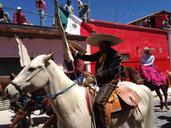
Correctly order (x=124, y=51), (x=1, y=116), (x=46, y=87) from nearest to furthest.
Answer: (x=46, y=87) < (x=1, y=116) < (x=124, y=51)

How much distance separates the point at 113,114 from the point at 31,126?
16.3 ft

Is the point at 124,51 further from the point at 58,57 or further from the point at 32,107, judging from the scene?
the point at 32,107

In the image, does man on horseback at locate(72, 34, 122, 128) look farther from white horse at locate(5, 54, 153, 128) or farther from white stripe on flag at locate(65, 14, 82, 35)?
white stripe on flag at locate(65, 14, 82, 35)

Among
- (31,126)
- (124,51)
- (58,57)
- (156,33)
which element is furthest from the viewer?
(156,33)

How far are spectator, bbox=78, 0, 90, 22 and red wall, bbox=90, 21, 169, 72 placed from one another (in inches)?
20.0

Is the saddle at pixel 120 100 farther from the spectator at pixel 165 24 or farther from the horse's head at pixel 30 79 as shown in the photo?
the spectator at pixel 165 24

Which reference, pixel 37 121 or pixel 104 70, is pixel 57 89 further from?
pixel 37 121

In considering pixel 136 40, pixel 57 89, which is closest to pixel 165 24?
pixel 136 40

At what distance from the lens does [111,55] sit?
6.25m

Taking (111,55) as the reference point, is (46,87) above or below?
below

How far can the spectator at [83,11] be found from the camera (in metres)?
22.1

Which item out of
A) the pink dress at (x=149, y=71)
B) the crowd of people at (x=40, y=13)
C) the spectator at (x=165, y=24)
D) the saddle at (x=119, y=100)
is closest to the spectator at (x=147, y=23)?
the spectator at (x=165, y=24)

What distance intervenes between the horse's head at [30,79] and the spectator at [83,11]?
1655cm

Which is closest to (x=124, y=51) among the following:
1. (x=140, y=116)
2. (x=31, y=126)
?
(x=31, y=126)
